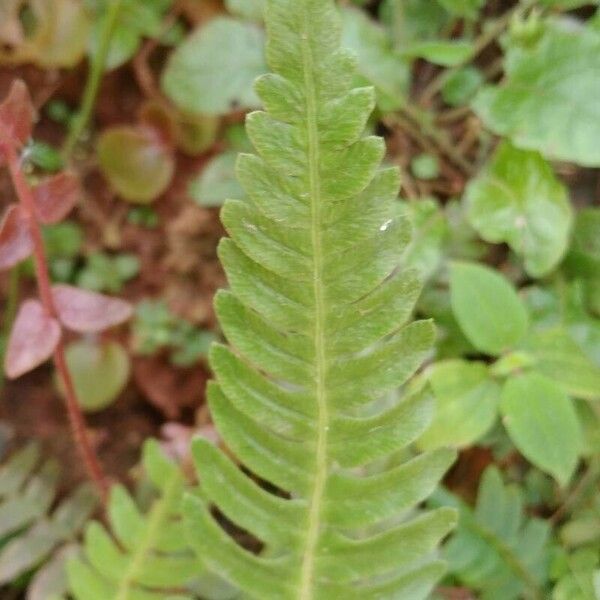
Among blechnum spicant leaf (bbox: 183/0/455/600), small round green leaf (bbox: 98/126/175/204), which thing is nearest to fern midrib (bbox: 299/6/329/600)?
blechnum spicant leaf (bbox: 183/0/455/600)

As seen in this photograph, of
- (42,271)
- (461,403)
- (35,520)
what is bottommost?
(35,520)

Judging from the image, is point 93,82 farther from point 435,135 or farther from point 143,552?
point 143,552

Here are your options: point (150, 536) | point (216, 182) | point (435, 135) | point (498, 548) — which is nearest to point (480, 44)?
point (435, 135)

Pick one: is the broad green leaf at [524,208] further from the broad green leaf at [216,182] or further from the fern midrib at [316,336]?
the fern midrib at [316,336]

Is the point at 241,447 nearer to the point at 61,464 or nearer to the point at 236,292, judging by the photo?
the point at 236,292

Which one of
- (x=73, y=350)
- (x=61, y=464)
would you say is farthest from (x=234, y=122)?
(x=61, y=464)

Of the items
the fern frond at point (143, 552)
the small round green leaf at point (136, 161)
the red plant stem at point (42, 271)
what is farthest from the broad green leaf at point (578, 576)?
the small round green leaf at point (136, 161)
